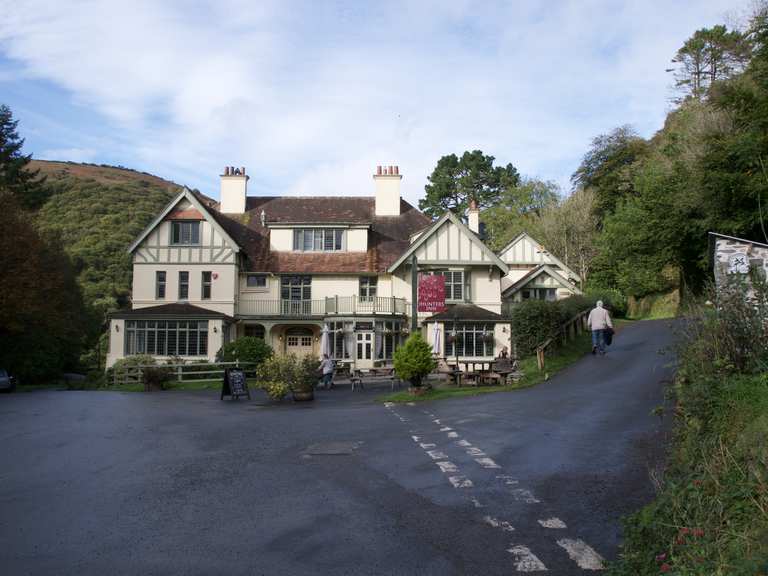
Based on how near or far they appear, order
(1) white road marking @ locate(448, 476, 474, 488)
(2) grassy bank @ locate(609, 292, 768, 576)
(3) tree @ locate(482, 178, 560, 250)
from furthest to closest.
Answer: (3) tree @ locate(482, 178, 560, 250) → (1) white road marking @ locate(448, 476, 474, 488) → (2) grassy bank @ locate(609, 292, 768, 576)

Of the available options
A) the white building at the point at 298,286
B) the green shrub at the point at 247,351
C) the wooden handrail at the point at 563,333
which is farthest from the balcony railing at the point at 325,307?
the wooden handrail at the point at 563,333

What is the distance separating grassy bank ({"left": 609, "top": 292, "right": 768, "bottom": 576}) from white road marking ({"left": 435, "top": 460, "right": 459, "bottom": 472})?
2.86m

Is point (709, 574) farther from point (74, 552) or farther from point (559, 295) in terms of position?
point (559, 295)

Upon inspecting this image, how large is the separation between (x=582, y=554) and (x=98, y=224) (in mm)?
86177

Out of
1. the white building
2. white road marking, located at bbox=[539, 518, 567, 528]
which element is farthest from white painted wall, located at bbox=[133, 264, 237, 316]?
white road marking, located at bbox=[539, 518, 567, 528]

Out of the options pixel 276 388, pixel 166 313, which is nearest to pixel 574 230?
pixel 166 313

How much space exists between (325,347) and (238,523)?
24.6 metres

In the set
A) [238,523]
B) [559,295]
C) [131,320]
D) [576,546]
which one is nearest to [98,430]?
[238,523]

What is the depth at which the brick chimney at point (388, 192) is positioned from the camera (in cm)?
4499

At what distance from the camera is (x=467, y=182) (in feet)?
252

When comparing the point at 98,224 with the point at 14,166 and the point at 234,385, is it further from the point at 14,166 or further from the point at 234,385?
the point at 234,385

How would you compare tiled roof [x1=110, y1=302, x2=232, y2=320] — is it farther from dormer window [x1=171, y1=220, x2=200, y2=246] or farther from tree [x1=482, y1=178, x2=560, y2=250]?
tree [x1=482, y1=178, x2=560, y2=250]

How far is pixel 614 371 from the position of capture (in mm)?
20984

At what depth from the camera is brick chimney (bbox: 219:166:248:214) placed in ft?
148
